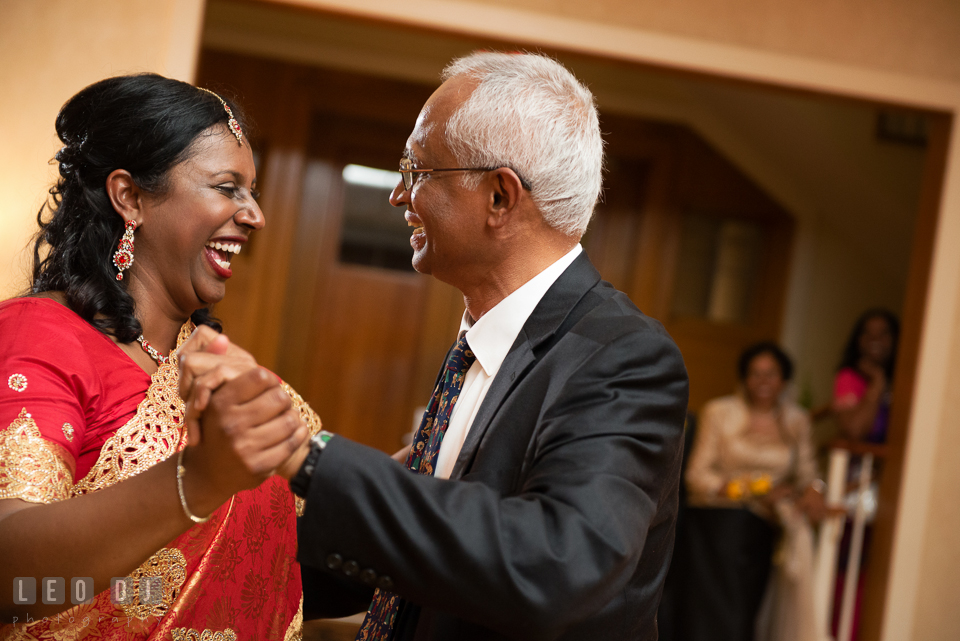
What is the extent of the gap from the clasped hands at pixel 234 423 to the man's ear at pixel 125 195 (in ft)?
2.05

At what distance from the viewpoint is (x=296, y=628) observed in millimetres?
1450

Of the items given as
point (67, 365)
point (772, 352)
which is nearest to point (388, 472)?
point (67, 365)

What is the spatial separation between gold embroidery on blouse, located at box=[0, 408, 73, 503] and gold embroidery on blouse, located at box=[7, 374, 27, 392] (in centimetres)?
3

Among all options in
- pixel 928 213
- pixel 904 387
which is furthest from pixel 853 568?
pixel 928 213

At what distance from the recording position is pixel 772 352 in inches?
186

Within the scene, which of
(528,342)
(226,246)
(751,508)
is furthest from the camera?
(751,508)

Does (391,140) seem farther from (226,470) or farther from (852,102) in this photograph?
(226,470)

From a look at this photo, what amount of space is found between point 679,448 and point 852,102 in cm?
290

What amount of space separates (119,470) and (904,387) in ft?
10.7

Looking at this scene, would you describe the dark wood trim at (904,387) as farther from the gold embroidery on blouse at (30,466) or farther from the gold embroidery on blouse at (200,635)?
the gold embroidery on blouse at (30,466)

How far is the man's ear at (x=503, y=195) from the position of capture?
1278 mm

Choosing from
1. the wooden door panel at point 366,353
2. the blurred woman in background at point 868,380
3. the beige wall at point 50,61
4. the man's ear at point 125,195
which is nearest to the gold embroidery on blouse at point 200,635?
the man's ear at point 125,195

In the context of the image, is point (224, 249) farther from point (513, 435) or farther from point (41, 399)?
point (513, 435)

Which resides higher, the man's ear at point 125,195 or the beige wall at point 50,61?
the beige wall at point 50,61
